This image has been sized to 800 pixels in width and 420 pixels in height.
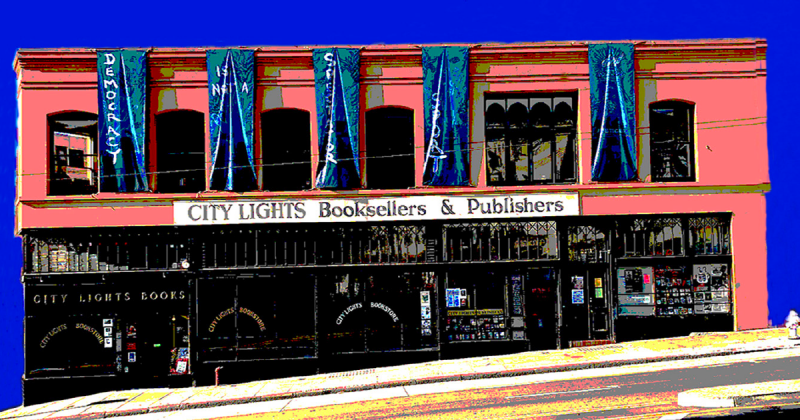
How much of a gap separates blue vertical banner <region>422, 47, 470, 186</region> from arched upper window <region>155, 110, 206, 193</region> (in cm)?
656

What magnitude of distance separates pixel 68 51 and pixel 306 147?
713 cm

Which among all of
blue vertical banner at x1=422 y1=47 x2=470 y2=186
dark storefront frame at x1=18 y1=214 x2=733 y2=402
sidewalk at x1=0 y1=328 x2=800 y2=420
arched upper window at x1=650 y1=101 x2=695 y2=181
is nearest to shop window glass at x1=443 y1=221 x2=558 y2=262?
dark storefront frame at x1=18 y1=214 x2=733 y2=402

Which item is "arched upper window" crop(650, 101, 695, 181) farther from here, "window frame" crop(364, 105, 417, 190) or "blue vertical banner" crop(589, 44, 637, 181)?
"window frame" crop(364, 105, 417, 190)

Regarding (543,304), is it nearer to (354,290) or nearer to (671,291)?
(671,291)

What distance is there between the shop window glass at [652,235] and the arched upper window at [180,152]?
12421 mm

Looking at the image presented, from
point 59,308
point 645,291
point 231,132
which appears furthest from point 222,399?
point 645,291

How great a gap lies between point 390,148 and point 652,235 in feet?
26.6

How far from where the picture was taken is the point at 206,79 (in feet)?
69.7

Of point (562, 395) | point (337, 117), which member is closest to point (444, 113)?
point (337, 117)

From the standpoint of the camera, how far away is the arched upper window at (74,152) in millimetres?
21000

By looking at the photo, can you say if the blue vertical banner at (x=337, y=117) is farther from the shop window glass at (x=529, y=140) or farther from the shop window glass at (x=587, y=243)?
the shop window glass at (x=587, y=243)

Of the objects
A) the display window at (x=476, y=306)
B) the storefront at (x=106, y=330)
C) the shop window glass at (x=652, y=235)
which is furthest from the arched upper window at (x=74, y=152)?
the shop window glass at (x=652, y=235)

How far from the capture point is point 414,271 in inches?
837

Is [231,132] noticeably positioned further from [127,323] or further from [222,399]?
[222,399]
